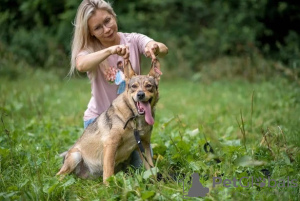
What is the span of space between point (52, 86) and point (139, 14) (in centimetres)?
625

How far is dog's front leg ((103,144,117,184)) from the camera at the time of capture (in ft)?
11.0

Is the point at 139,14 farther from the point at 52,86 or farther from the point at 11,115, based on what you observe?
the point at 11,115

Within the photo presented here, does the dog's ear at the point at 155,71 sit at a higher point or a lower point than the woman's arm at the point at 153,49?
lower

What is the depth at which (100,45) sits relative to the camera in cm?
416

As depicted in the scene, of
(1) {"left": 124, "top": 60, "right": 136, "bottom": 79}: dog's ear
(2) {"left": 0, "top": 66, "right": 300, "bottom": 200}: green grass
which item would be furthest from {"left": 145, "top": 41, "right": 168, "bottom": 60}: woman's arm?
(2) {"left": 0, "top": 66, "right": 300, "bottom": 200}: green grass

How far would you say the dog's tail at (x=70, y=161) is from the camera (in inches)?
143

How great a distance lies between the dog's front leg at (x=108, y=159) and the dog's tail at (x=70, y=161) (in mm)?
450

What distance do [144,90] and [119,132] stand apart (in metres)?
0.50

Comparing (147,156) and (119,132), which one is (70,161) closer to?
(119,132)

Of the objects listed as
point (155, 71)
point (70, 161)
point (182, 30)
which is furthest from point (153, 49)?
point (182, 30)

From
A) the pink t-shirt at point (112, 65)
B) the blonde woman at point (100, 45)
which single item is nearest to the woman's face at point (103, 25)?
the blonde woman at point (100, 45)

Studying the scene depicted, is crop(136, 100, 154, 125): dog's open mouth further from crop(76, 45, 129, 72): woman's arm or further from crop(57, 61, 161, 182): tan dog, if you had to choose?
crop(76, 45, 129, 72): woman's arm

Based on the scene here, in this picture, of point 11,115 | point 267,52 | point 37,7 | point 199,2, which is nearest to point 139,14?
point 199,2

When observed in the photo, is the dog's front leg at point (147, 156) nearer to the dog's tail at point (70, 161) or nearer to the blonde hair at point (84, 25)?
the dog's tail at point (70, 161)
